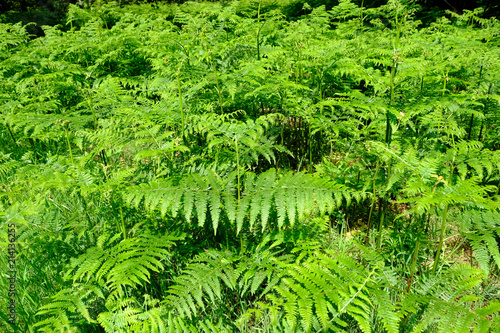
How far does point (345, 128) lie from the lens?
2.82m

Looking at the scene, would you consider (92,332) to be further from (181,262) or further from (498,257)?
(498,257)

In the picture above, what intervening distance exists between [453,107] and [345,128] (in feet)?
2.81

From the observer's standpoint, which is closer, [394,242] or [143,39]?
[394,242]

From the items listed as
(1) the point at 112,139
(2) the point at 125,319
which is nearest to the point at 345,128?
(1) the point at 112,139

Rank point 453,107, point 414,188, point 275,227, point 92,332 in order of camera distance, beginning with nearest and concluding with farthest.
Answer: point 414,188
point 92,332
point 275,227
point 453,107

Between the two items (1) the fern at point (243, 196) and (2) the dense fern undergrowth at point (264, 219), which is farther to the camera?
(1) the fern at point (243, 196)

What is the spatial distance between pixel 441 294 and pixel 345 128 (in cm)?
164

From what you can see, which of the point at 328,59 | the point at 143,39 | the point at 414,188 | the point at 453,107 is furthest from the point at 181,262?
the point at 143,39

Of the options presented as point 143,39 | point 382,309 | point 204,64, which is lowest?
point 382,309

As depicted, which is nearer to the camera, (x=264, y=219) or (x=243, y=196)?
(x=264, y=219)

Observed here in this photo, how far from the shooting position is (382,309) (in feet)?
4.86

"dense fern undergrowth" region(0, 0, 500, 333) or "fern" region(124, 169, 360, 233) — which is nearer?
"dense fern undergrowth" region(0, 0, 500, 333)

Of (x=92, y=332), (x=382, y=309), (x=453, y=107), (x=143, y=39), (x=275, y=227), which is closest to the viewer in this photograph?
(x=382, y=309)

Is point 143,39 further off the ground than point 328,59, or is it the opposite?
point 143,39
